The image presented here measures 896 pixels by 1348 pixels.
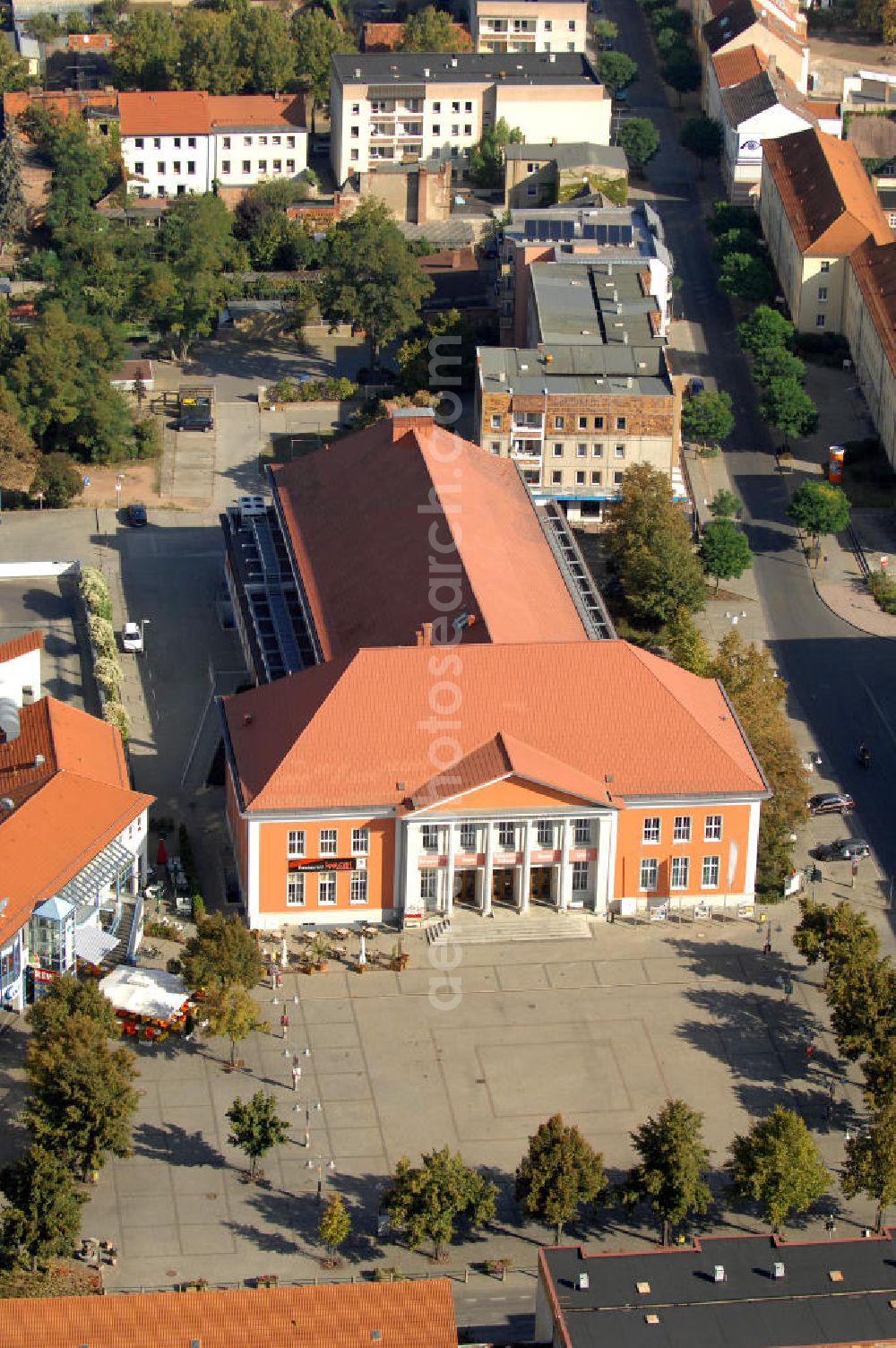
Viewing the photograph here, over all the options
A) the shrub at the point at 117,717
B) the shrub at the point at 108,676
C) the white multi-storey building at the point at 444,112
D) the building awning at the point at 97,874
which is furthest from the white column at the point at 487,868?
the white multi-storey building at the point at 444,112

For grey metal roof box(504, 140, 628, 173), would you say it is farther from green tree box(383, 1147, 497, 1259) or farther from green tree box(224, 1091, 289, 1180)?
green tree box(383, 1147, 497, 1259)

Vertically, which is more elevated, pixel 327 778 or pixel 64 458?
pixel 327 778

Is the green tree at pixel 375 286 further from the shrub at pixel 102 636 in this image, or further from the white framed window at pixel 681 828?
the white framed window at pixel 681 828

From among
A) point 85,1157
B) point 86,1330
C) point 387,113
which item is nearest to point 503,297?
point 387,113

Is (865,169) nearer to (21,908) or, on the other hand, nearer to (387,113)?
(387,113)

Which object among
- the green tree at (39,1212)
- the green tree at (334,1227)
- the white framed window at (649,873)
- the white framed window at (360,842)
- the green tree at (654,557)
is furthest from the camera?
the green tree at (654,557)

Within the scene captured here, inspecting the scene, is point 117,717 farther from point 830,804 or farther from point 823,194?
point 823,194

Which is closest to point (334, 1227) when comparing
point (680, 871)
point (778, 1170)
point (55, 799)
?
point (778, 1170)
